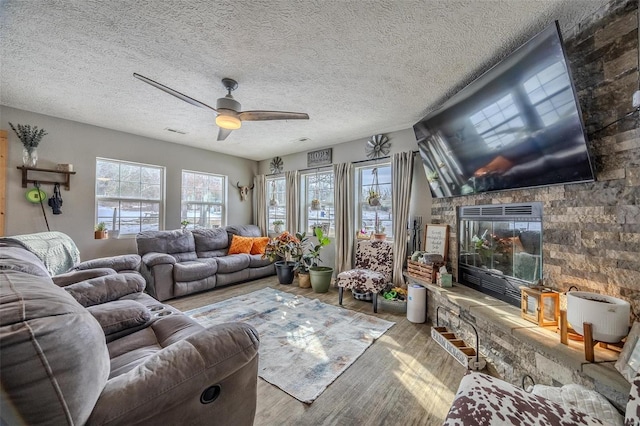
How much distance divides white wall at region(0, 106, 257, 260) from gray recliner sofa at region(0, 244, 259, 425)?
284 centimetres

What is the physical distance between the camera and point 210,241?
450 centimetres

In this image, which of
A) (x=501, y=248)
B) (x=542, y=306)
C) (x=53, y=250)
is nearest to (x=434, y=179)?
(x=501, y=248)

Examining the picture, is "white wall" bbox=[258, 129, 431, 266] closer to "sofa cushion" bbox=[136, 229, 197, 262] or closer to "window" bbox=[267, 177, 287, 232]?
"window" bbox=[267, 177, 287, 232]

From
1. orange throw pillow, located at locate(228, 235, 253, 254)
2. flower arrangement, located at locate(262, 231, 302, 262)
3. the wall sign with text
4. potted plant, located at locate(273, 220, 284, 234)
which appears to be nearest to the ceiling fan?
the wall sign with text

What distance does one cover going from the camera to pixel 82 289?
70.3 inches

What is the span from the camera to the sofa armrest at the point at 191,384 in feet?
2.71

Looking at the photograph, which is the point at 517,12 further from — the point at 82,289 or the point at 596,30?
the point at 82,289

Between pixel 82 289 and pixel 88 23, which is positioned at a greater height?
pixel 88 23

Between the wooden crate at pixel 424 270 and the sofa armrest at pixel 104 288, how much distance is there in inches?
110

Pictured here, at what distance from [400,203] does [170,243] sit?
363cm

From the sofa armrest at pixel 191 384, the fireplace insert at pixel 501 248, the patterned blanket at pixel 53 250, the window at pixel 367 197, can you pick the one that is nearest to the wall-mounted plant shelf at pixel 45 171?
the patterned blanket at pixel 53 250

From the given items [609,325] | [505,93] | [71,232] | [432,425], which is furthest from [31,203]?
[609,325]

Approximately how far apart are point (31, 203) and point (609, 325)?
552 cm

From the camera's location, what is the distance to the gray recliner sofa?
0.60 meters
